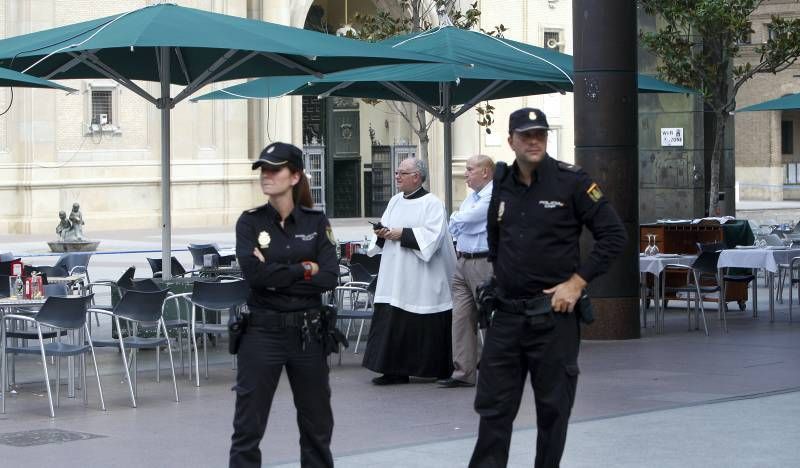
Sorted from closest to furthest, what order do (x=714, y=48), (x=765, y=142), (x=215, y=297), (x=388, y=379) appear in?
1. (x=388, y=379)
2. (x=215, y=297)
3. (x=714, y=48)
4. (x=765, y=142)

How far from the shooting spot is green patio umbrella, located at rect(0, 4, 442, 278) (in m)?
12.7

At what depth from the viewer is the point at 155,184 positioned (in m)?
38.5

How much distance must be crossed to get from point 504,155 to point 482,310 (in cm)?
4097

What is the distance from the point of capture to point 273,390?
6.95 m

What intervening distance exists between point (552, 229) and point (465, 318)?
5.02m

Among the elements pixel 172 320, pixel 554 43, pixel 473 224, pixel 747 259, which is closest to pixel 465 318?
pixel 473 224

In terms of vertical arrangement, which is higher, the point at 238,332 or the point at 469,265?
the point at 469,265

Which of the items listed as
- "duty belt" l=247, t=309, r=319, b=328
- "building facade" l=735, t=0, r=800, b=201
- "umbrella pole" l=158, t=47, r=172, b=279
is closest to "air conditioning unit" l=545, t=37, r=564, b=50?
"building facade" l=735, t=0, r=800, b=201

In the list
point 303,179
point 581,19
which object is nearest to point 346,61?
point 581,19

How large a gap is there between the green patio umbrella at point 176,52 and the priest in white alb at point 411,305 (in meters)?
1.82

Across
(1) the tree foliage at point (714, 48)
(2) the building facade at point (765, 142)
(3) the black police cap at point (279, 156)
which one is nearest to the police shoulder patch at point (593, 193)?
(3) the black police cap at point (279, 156)

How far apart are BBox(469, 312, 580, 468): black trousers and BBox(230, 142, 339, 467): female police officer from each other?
0.77 m

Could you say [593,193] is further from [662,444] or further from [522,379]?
[662,444]

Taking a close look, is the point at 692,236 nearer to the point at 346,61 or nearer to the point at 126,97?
the point at 346,61
